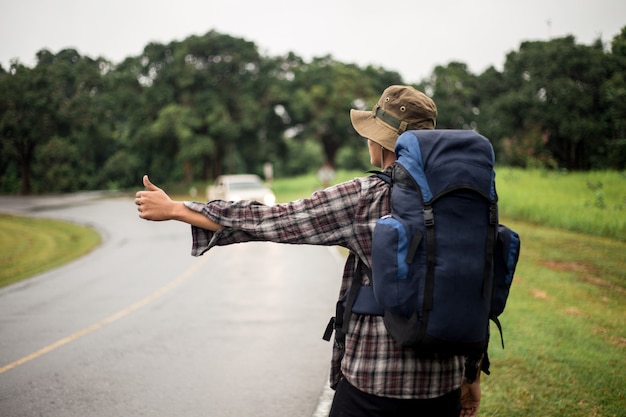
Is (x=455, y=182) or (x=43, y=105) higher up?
(x=43, y=105)

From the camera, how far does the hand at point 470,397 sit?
2502 mm

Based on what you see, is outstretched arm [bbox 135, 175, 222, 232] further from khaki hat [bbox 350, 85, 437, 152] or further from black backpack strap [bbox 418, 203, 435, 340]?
black backpack strap [bbox 418, 203, 435, 340]

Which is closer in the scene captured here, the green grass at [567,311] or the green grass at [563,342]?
the green grass at [563,342]

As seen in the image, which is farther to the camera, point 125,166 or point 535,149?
point 125,166

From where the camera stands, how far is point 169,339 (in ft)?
22.7

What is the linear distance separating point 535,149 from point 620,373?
1095 inches

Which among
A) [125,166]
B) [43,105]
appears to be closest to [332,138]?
[125,166]

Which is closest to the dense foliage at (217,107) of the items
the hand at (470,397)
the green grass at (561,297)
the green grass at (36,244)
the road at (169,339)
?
the green grass at (36,244)

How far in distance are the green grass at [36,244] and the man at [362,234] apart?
11.2 metres

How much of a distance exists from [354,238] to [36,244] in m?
19.1

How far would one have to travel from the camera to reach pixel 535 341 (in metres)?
6.50

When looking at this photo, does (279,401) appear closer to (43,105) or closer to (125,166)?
(43,105)

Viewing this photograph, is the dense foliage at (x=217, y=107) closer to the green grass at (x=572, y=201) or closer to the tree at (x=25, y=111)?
the tree at (x=25, y=111)

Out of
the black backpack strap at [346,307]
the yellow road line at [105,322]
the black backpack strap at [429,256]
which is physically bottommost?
the yellow road line at [105,322]
